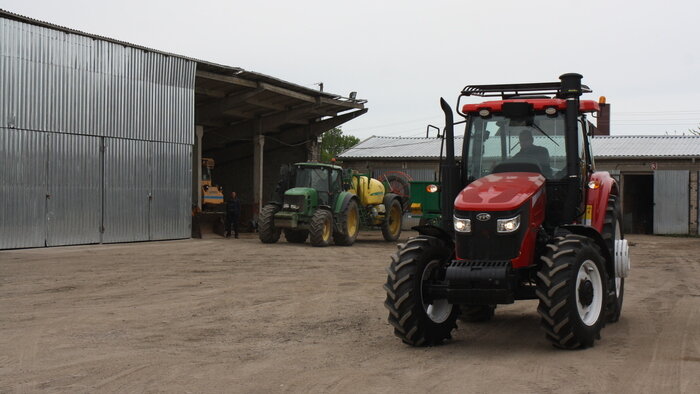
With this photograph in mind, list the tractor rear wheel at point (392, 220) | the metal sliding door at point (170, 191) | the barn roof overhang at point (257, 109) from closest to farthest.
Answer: the metal sliding door at point (170, 191)
the tractor rear wheel at point (392, 220)
the barn roof overhang at point (257, 109)

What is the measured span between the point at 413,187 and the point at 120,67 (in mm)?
8738

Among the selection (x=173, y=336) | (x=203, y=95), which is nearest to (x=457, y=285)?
(x=173, y=336)

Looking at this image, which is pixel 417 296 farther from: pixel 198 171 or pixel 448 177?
pixel 198 171

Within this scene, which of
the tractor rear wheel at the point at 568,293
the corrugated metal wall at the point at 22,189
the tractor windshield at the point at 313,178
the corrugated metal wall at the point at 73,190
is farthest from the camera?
the tractor windshield at the point at 313,178

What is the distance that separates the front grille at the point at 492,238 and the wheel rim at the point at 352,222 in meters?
16.2

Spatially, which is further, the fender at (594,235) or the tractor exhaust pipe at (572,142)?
the tractor exhaust pipe at (572,142)

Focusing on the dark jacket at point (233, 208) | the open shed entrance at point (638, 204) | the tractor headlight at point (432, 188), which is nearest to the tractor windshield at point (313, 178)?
the dark jacket at point (233, 208)

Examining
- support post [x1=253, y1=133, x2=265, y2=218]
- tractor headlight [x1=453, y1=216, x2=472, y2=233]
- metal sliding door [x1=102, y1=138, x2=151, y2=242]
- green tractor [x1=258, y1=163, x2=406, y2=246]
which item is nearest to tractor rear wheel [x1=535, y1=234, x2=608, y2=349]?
tractor headlight [x1=453, y1=216, x2=472, y2=233]

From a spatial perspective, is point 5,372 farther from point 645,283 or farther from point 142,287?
point 645,283

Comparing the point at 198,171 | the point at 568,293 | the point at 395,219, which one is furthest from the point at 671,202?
the point at 568,293

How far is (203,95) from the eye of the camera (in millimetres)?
28516

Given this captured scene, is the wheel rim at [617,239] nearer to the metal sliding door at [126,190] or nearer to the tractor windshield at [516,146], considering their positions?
the tractor windshield at [516,146]

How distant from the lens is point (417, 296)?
26.9 ft

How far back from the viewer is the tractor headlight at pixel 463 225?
26.9 ft
